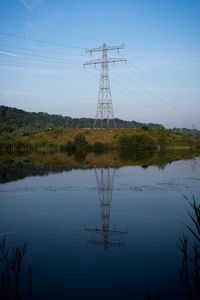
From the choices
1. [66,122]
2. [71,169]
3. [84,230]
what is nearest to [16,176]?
[71,169]

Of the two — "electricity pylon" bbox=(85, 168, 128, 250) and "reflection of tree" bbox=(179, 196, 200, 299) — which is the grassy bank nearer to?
"electricity pylon" bbox=(85, 168, 128, 250)

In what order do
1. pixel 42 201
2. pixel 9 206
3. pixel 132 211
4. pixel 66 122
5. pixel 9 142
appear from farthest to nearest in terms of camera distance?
pixel 66 122 < pixel 9 142 < pixel 42 201 < pixel 9 206 < pixel 132 211

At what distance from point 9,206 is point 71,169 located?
17.5 meters

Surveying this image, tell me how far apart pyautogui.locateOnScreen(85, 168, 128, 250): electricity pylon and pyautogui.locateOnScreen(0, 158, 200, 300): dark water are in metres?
0.03

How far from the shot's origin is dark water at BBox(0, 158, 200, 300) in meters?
7.90

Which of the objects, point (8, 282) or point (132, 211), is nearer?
point (8, 282)

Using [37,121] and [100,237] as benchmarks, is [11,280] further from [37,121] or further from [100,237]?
[37,121]

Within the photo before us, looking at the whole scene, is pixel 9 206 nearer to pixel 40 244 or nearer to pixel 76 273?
pixel 40 244

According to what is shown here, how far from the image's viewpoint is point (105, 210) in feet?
52.7

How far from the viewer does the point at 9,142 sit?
231 ft

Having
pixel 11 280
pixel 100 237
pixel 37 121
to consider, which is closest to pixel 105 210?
pixel 100 237

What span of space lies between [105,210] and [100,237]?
4.30 meters

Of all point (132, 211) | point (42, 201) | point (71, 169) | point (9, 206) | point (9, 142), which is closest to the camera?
point (132, 211)

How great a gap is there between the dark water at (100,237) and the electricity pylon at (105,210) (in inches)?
1.1
